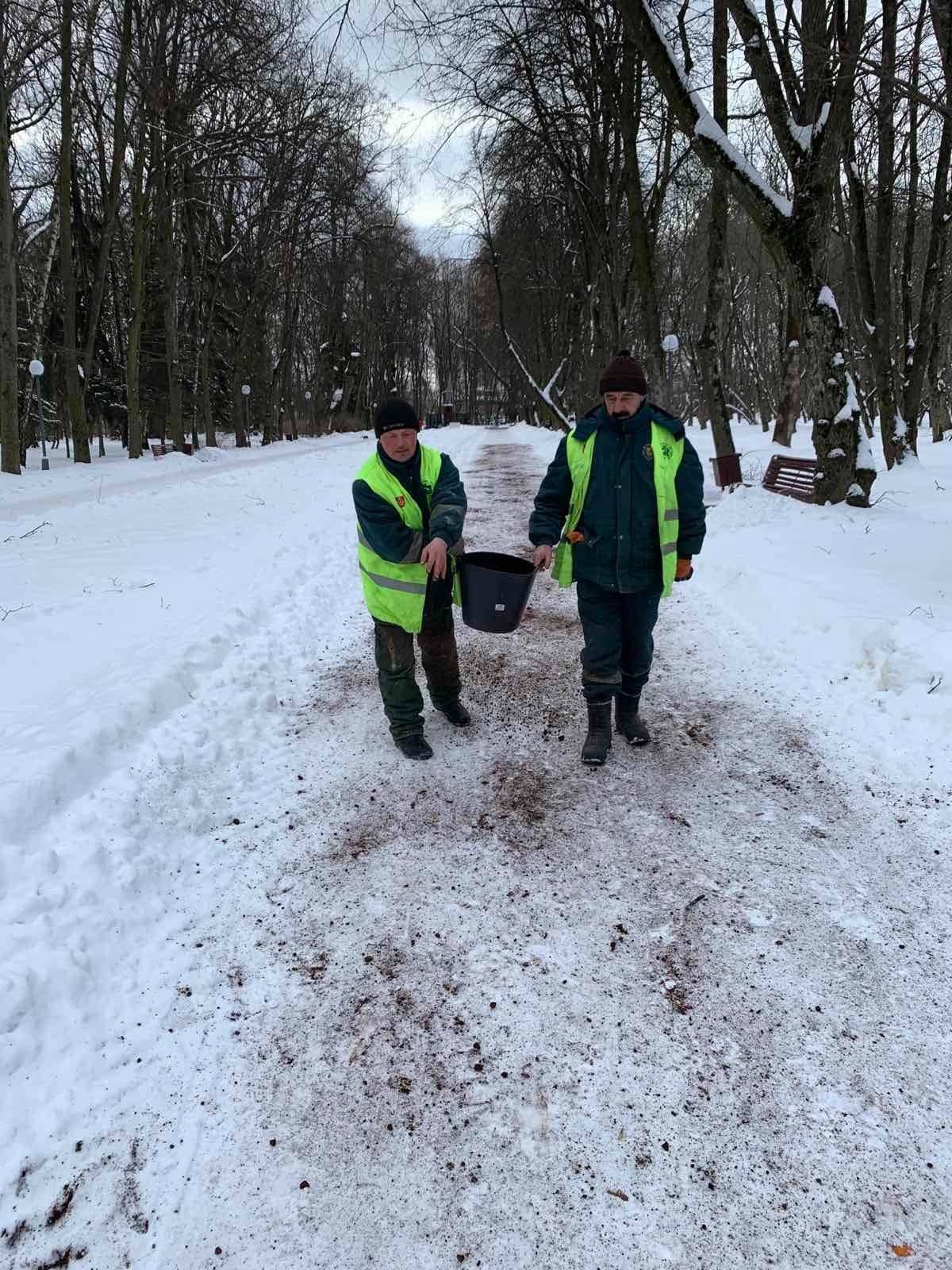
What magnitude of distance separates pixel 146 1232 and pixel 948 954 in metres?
2.44

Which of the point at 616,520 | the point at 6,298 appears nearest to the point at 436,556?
the point at 616,520

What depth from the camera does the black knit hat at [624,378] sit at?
332cm

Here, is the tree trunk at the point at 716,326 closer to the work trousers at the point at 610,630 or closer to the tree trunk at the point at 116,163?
the work trousers at the point at 610,630

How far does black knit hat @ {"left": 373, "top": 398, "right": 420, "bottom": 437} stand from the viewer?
3508 millimetres

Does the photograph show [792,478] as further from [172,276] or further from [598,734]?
[172,276]

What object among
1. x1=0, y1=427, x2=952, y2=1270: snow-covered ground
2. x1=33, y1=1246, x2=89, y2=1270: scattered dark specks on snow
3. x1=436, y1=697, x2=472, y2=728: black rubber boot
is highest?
x1=436, y1=697, x2=472, y2=728: black rubber boot

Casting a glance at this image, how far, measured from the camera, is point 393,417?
3518 mm

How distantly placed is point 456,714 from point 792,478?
7.54 m

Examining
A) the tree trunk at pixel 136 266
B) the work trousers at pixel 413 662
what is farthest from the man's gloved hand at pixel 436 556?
the tree trunk at pixel 136 266

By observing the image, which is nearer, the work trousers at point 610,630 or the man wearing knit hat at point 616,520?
the man wearing knit hat at point 616,520

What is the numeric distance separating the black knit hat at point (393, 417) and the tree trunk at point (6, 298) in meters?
13.7

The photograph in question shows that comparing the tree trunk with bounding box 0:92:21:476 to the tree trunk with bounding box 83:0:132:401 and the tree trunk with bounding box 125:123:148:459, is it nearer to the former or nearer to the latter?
the tree trunk with bounding box 83:0:132:401

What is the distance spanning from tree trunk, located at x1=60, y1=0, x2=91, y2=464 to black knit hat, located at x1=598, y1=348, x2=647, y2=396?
1536 cm

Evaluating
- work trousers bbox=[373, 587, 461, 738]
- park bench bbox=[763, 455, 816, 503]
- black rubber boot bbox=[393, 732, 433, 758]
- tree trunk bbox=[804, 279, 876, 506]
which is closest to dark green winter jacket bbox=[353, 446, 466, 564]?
work trousers bbox=[373, 587, 461, 738]
